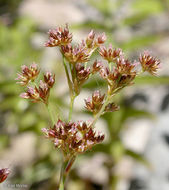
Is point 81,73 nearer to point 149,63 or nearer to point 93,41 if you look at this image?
point 93,41

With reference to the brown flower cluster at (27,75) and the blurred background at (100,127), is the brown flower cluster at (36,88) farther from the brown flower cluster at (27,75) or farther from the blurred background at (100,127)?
the blurred background at (100,127)

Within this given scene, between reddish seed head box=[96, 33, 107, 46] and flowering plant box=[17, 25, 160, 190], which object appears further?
reddish seed head box=[96, 33, 107, 46]

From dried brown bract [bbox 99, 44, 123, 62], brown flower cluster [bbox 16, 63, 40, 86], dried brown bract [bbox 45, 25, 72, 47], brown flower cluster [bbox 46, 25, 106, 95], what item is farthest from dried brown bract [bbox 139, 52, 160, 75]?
brown flower cluster [bbox 16, 63, 40, 86]

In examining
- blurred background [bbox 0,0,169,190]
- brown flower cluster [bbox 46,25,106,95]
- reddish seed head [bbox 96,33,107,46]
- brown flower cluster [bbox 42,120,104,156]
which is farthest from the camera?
blurred background [bbox 0,0,169,190]

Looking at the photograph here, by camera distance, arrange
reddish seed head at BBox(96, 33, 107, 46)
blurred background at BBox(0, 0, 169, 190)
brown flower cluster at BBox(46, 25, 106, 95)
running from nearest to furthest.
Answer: brown flower cluster at BBox(46, 25, 106, 95) → reddish seed head at BBox(96, 33, 107, 46) → blurred background at BBox(0, 0, 169, 190)

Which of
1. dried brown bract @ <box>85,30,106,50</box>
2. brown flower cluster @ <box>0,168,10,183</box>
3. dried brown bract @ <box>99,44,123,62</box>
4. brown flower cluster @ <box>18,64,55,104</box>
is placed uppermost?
dried brown bract @ <box>85,30,106,50</box>

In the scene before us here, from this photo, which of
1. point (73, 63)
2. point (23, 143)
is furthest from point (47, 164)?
point (73, 63)

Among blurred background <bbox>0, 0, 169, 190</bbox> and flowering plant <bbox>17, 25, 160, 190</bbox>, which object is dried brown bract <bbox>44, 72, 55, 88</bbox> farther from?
blurred background <bbox>0, 0, 169, 190</bbox>
